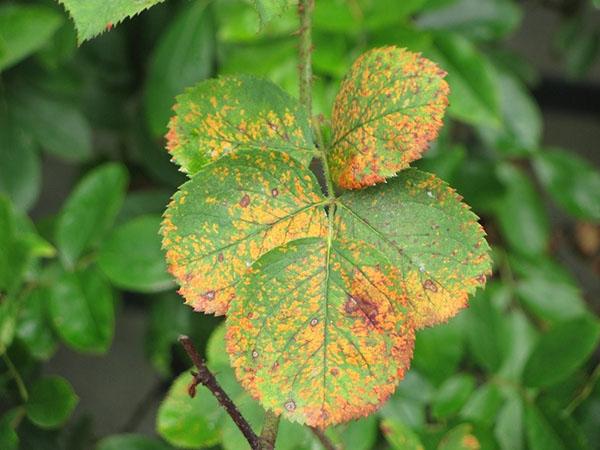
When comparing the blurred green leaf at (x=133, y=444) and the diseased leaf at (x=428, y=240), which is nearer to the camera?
the diseased leaf at (x=428, y=240)

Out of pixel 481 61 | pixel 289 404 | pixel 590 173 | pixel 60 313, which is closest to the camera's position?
pixel 289 404

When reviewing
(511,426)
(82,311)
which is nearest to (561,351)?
(511,426)

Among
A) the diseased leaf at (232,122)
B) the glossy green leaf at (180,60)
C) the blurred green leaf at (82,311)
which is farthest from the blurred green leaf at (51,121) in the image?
the diseased leaf at (232,122)

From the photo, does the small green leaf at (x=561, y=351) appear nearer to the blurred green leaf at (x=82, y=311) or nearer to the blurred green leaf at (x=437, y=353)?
the blurred green leaf at (x=437, y=353)

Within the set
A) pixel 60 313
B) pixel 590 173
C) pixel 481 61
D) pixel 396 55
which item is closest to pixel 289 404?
pixel 396 55

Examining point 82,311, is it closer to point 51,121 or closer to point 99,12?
point 51,121

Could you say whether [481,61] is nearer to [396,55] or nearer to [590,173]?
[590,173]
